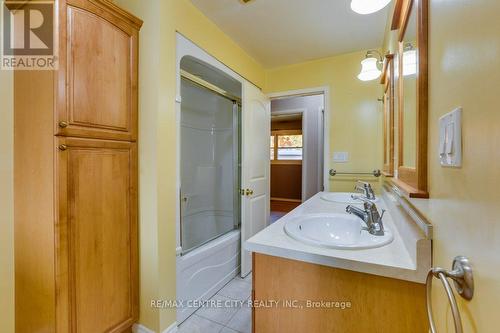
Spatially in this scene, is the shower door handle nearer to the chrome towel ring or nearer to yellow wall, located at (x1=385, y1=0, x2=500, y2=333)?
yellow wall, located at (x1=385, y1=0, x2=500, y2=333)

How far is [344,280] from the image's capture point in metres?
0.80

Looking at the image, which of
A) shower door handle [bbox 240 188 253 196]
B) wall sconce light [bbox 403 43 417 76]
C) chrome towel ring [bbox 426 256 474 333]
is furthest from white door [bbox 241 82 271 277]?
chrome towel ring [bbox 426 256 474 333]

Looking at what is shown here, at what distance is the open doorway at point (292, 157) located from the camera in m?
4.07

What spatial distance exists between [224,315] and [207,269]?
1.18 ft

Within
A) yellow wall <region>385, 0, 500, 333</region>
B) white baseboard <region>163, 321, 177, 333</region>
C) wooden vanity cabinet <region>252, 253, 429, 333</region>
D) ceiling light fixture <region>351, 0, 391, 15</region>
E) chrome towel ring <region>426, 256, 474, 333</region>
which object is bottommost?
white baseboard <region>163, 321, 177, 333</region>

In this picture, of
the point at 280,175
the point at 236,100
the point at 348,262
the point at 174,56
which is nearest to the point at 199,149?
the point at 236,100

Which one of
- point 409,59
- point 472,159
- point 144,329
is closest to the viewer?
point 472,159

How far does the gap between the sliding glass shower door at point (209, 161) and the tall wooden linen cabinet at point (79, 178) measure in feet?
3.41

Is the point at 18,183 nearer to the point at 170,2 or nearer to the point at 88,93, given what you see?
the point at 88,93

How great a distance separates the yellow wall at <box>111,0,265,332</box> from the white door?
87 cm

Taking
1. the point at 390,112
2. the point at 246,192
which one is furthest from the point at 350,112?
the point at 246,192

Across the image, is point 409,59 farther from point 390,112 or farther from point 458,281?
point 458,281

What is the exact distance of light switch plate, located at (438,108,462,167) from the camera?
452 mm

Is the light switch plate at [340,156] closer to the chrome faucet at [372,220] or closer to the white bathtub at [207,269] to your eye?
the white bathtub at [207,269]
